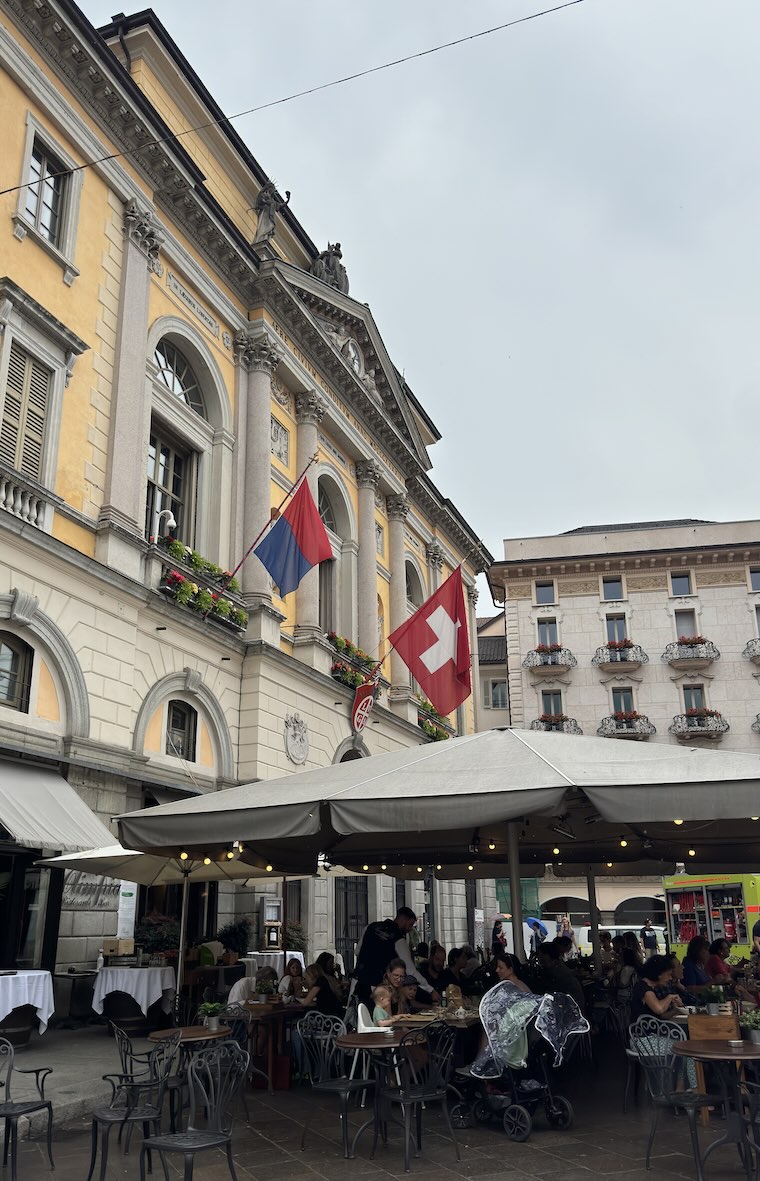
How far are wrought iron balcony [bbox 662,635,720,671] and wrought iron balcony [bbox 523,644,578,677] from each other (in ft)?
14.1

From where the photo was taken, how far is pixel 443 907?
3119 centimetres

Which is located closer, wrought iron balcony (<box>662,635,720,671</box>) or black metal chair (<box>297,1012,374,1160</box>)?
black metal chair (<box>297,1012,374,1160</box>)

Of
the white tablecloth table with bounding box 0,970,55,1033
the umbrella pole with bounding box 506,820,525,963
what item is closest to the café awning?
the white tablecloth table with bounding box 0,970,55,1033

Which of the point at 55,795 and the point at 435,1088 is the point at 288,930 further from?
the point at 435,1088

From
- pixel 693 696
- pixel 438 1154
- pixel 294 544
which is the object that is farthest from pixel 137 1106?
pixel 693 696

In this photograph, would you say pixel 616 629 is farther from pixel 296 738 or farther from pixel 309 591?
pixel 296 738

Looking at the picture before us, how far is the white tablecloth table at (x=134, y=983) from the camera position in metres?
12.4

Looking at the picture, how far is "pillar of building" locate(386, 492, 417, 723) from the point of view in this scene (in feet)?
95.2

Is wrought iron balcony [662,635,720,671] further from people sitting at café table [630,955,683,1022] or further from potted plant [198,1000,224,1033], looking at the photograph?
potted plant [198,1000,224,1033]

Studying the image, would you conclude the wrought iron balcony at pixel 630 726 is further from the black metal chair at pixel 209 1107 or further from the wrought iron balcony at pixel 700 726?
the black metal chair at pixel 209 1107

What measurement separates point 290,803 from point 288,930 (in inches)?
524

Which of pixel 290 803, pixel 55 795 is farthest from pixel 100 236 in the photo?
pixel 290 803

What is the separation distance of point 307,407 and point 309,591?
15.8ft

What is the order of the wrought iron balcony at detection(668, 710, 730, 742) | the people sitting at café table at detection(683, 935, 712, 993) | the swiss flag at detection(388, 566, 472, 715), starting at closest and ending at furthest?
the people sitting at café table at detection(683, 935, 712, 993) → the swiss flag at detection(388, 566, 472, 715) → the wrought iron balcony at detection(668, 710, 730, 742)
